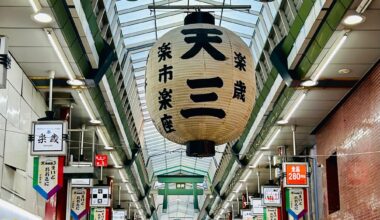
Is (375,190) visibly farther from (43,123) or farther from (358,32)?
(43,123)

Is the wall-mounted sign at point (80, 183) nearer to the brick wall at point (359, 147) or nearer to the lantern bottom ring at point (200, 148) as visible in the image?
the brick wall at point (359, 147)

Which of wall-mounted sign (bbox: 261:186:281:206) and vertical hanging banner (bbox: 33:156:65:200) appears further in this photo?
wall-mounted sign (bbox: 261:186:281:206)

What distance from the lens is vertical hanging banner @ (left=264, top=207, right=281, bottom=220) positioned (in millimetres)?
20500

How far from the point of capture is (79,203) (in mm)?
17203

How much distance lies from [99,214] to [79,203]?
3003 mm

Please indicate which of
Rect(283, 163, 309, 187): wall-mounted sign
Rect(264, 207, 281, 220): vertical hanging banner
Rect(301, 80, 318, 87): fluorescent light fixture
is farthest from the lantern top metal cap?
Rect(264, 207, 281, 220): vertical hanging banner

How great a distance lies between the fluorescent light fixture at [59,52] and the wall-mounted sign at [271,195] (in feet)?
32.2

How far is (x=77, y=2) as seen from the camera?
995 cm

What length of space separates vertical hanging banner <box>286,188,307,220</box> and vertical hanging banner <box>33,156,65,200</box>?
742cm

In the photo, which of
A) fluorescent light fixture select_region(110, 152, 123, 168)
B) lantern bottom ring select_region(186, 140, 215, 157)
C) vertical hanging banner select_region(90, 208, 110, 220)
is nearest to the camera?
lantern bottom ring select_region(186, 140, 215, 157)

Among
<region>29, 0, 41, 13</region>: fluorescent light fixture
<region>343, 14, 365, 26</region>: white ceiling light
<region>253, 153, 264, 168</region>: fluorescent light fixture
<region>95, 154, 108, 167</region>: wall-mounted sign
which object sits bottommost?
<region>95, 154, 108, 167</region>: wall-mounted sign

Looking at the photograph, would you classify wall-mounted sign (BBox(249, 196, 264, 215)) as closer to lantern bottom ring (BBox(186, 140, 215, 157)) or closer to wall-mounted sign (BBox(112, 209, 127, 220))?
wall-mounted sign (BBox(112, 209, 127, 220))

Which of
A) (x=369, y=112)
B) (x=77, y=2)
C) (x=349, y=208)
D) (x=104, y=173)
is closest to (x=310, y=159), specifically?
(x=349, y=208)

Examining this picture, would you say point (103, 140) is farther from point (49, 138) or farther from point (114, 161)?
point (49, 138)
